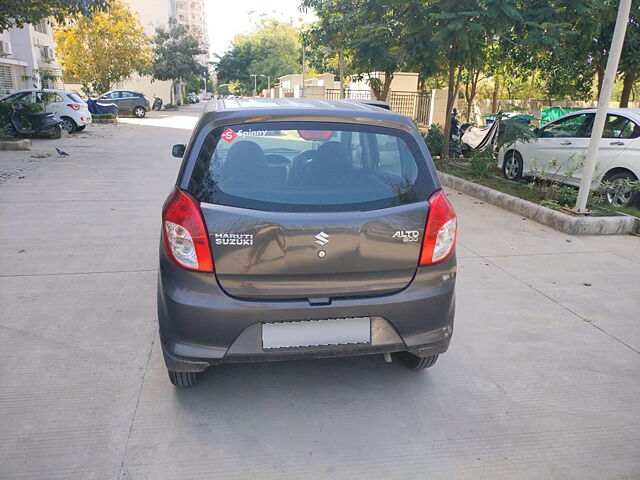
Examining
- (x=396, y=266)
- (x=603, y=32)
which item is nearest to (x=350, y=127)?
(x=396, y=266)

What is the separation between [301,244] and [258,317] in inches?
17.2

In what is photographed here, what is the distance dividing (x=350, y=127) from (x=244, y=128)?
0.59 meters

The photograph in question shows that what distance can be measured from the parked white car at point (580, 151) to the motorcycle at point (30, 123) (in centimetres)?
1447

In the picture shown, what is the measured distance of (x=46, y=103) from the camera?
59.4 feet

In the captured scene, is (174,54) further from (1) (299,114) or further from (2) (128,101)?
(1) (299,114)

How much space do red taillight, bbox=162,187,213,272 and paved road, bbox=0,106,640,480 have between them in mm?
925

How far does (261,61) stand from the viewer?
235 ft

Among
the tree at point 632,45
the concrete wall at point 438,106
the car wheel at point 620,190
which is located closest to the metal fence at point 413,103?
the concrete wall at point 438,106

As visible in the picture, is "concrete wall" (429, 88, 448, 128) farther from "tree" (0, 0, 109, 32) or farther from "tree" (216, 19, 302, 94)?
"tree" (216, 19, 302, 94)

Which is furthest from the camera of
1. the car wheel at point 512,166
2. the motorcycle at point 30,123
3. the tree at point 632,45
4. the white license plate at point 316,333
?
the motorcycle at point 30,123

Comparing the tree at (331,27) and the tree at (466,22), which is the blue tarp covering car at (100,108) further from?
the tree at (466,22)

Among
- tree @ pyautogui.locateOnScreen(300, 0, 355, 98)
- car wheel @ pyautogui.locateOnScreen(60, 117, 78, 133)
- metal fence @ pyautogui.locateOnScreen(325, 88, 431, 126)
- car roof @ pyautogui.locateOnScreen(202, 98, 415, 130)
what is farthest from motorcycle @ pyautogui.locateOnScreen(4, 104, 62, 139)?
car roof @ pyautogui.locateOnScreen(202, 98, 415, 130)

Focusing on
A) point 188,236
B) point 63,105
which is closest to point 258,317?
point 188,236

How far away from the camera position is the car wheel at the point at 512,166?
9.85 meters
